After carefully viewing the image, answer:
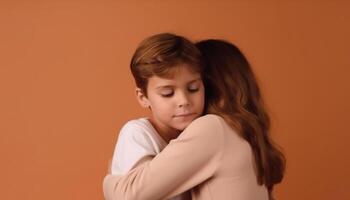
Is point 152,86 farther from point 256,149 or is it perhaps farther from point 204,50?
point 256,149

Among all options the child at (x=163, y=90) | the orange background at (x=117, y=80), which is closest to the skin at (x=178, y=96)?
the child at (x=163, y=90)

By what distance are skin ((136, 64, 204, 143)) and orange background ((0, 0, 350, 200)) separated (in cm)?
64

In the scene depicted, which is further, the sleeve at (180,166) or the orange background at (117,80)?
the orange background at (117,80)

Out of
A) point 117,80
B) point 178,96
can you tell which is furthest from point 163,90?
point 117,80

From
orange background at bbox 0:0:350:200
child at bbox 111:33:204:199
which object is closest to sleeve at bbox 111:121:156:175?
child at bbox 111:33:204:199

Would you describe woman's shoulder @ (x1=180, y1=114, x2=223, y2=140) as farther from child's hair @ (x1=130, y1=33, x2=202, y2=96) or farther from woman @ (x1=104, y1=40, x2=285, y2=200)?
child's hair @ (x1=130, y1=33, x2=202, y2=96)

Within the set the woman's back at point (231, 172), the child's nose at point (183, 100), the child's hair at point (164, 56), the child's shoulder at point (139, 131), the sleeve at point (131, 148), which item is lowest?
the woman's back at point (231, 172)

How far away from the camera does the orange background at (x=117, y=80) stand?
175 cm

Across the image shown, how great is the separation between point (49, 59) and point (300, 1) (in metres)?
0.95

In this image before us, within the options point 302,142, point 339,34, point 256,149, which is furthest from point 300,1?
point 256,149

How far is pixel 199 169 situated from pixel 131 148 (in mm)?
159

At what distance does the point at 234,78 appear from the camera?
1141 mm

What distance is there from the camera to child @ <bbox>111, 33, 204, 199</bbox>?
1088mm

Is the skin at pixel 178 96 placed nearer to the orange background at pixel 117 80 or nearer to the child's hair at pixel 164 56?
the child's hair at pixel 164 56
